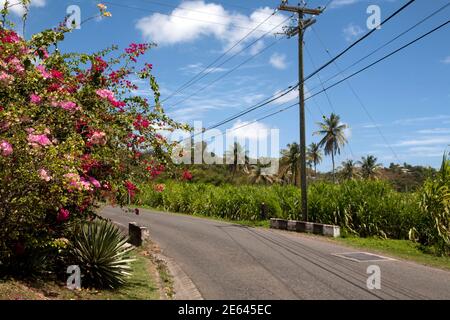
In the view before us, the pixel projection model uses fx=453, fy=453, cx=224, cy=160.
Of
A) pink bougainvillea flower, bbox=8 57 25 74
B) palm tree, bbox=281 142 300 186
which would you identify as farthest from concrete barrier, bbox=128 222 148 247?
palm tree, bbox=281 142 300 186

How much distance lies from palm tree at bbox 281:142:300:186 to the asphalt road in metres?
49.6

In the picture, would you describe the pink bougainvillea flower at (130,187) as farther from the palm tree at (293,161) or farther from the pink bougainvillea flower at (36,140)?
the palm tree at (293,161)

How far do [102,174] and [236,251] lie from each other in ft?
20.2

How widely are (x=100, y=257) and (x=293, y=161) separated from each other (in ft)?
199

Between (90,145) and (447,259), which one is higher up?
(90,145)

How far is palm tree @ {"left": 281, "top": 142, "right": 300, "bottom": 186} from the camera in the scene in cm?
6703

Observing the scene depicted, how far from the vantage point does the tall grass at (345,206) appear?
1955cm

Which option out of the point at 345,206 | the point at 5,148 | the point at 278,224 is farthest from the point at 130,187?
the point at 345,206

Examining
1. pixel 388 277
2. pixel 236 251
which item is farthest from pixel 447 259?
pixel 236 251

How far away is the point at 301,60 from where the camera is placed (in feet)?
74.7

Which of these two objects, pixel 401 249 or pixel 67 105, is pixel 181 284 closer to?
pixel 67 105

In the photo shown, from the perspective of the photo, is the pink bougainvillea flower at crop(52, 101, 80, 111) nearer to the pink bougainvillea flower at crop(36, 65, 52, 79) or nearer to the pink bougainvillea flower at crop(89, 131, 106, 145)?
the pink bougainvillea flower at crop(36, 65, 52, 79)

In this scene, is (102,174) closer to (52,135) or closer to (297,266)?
(52,135)
